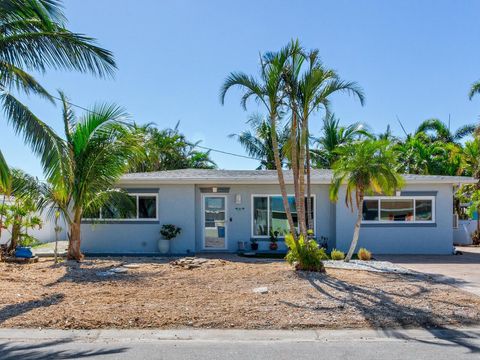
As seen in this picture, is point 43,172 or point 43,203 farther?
point 43,203

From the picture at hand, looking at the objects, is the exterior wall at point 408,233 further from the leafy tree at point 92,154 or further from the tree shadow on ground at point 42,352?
the tree shadow on ground at point 42,352

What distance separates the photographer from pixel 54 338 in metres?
5.95

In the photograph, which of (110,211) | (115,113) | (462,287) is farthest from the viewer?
(110,211)

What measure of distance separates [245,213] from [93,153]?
246 inches

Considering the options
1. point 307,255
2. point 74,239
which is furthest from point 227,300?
point 74,239

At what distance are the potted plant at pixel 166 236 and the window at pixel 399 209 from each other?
6.88 metres

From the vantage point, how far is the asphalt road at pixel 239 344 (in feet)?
17.5

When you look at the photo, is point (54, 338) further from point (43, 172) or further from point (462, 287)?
point (462, 287)

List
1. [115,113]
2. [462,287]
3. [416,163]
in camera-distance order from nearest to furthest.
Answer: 1. [462,287]
2. [115,113]
3. [416,163]

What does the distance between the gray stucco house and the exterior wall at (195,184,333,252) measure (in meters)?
0.04

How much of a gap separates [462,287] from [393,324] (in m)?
3.79

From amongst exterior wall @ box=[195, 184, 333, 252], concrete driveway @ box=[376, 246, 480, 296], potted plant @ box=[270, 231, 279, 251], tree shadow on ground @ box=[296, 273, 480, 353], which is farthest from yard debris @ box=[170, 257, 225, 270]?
concrete driveway @ box=[376, 246, 480, 296]

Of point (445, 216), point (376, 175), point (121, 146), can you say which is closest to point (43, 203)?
point (121, 146)

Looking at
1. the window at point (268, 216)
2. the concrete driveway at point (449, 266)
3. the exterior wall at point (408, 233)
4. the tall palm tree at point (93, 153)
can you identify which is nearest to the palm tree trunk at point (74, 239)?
the tall palm tree at point (93, 153)
